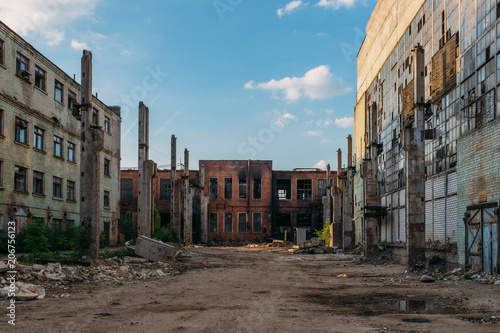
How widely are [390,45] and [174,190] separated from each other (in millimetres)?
16923

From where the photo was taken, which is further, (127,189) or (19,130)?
(127,189)

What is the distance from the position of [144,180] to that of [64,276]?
1182 centimetres

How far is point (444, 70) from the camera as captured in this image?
17.2m

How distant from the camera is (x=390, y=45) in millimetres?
26031

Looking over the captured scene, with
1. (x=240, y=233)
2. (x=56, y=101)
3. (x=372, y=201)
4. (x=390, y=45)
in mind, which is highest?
(x=390, y=45)

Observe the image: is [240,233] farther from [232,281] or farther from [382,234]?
[232,281]

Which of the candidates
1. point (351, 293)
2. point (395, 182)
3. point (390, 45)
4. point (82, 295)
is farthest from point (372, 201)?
point (82, 295)

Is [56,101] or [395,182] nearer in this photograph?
[395,182]

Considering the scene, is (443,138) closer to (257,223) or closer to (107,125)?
(107,125)

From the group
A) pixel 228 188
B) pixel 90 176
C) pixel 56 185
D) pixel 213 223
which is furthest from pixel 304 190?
pixel 90 176

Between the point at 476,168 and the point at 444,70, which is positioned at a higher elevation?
the point at 444,70

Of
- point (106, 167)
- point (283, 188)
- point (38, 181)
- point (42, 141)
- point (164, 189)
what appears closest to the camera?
point (38, 181)

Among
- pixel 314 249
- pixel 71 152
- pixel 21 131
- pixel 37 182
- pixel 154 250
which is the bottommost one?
pixel 314 249

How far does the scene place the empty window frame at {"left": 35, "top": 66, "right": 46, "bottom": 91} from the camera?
86.3ft
